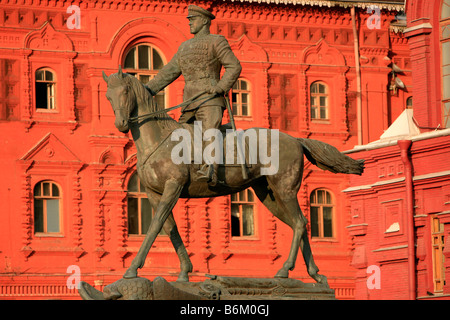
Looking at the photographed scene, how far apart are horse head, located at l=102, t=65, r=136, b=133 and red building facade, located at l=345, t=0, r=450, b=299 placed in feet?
63.8

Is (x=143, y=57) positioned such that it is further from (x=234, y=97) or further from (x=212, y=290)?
Result: (x=212, y=290)

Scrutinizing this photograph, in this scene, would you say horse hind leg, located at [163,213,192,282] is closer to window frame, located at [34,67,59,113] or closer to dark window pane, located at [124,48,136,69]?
window frame, located at [34,67,59,113]

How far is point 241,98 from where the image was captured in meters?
51.1

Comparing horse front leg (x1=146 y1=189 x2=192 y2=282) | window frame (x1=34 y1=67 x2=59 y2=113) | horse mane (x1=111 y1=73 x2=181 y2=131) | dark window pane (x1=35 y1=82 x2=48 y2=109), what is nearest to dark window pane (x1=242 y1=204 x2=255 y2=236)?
window frame (x1=34 y1=67 x2=59 y2=113)

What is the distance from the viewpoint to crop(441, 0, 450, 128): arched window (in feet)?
136

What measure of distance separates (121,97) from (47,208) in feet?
90.7

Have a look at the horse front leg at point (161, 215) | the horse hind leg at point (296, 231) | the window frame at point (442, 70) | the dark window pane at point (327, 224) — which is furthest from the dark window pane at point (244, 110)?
the horse front leg at point (161, 215)

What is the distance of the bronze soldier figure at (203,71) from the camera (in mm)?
21359

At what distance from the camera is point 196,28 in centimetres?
2178

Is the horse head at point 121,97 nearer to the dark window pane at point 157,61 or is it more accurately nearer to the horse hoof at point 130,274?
the horse hoof at point 130,274
